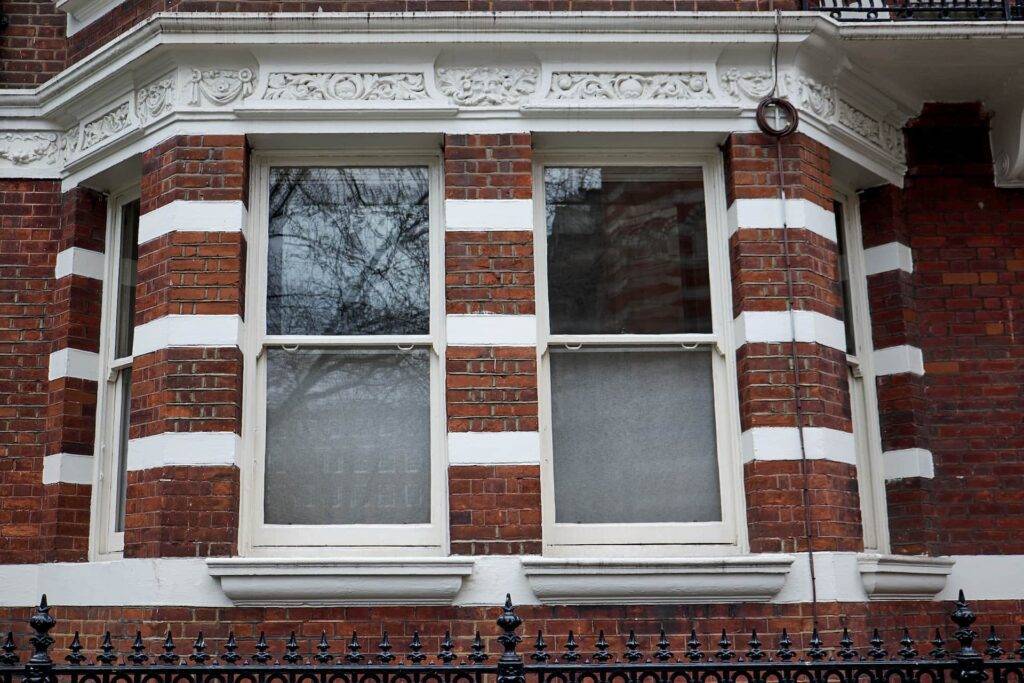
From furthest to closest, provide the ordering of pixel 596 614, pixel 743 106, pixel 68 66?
pixel 68 66
pixel 743 106
pixel 596 614

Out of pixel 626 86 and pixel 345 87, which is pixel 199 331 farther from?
pixel 626 86

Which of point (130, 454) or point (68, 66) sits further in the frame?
point (68, 66)

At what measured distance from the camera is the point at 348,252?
25.0 ft

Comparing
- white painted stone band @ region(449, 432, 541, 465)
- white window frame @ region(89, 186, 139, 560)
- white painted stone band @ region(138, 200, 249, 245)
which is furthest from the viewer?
white window frame @ region(89, 186, 139, 560)

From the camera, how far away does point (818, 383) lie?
23.7ft

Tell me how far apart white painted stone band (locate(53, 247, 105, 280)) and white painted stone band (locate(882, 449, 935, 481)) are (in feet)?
18.0

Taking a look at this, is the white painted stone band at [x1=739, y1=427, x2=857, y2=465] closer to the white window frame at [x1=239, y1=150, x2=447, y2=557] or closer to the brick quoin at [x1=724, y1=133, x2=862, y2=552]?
the brick quoin at [x1=724, y1=133, x2=862, y2=552]

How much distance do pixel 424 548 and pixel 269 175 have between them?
257 cm

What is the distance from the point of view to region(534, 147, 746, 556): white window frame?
718 centimetres

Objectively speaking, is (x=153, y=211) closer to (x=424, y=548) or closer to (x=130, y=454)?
(x=130, y=454)

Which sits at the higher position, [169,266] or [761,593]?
[169,266]

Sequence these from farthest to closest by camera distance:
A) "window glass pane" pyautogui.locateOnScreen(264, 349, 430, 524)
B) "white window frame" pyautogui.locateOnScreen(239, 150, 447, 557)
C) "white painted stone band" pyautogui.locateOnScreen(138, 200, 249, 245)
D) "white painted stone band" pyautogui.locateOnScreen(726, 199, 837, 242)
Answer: "white painted stone band" pyautogui.locateOnScreen(726, 199, 837, 242) → "white painted stone band" pyautogui.locateOnScreen(138, 200, 249, 245) → "window glass pane" pyautogui.locateOnScreen(264, 349, 430, 524) → "white window frame" pyautogui.locateOnScreen(239, 150, 447, 557)

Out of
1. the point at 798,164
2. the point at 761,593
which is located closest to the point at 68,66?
the point at 798,164

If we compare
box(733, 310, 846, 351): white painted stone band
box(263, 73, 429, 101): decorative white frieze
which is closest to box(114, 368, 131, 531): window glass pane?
box(263, 73, 429, 101): decorative white frieze
